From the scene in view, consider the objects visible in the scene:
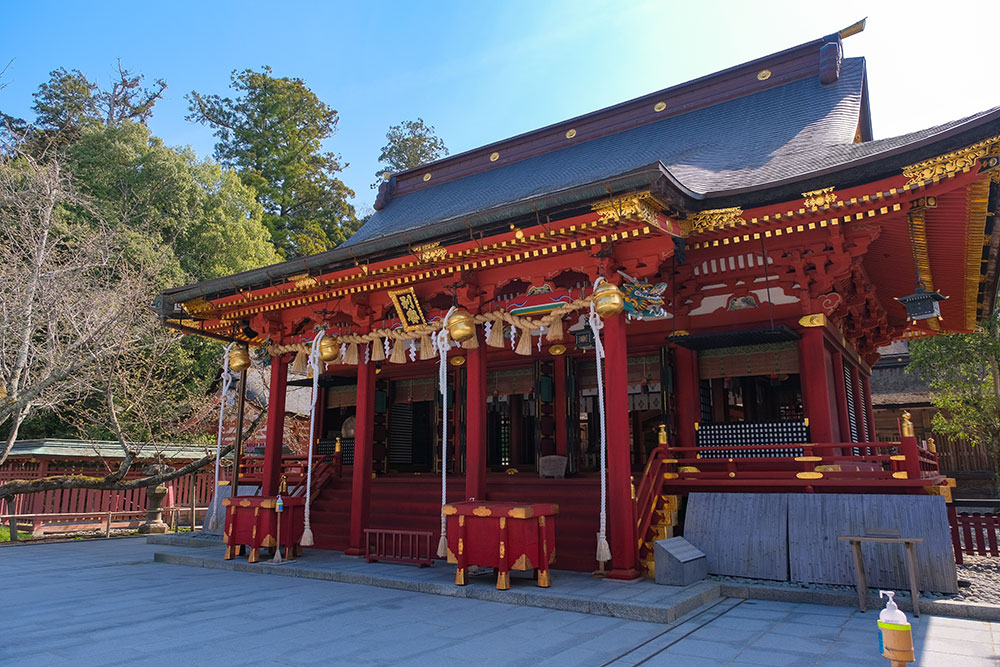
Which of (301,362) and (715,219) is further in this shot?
(301,362)

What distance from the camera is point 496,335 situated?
948 cm

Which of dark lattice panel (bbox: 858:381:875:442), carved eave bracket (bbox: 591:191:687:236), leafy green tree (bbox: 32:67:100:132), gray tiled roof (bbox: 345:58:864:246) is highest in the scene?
leafy green tree (bbox: 32:67:100:132)

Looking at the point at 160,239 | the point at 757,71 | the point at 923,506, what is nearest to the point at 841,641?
the point at 923,506

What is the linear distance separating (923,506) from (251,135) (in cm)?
3825

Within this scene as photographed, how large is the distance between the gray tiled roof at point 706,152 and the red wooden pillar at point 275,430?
3.97 m

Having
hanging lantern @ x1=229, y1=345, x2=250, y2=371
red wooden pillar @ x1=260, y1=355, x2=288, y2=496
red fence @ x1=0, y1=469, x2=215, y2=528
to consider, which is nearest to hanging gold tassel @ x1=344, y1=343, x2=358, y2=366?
red wooden pillar @ x1=260, y1=355, x2=288, y2=496

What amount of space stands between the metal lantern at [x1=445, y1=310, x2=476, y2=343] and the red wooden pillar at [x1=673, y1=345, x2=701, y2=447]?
387cm

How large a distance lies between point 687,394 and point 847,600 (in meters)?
4.24

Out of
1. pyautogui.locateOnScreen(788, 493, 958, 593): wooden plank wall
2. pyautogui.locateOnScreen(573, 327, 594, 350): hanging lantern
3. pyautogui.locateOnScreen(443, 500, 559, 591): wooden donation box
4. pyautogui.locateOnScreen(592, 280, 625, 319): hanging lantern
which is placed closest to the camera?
pyautogui.locateOnScreen(788, 493, 958, 593): wooden plank wall

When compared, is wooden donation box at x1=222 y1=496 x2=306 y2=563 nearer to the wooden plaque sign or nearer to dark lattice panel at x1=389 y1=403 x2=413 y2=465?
the wooden plaque sign

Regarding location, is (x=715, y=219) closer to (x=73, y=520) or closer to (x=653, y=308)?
(x=653, y=308)

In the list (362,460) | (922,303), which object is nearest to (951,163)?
(922,303)

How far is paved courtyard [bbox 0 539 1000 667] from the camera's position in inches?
189

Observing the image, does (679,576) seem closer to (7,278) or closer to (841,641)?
(841,641)
